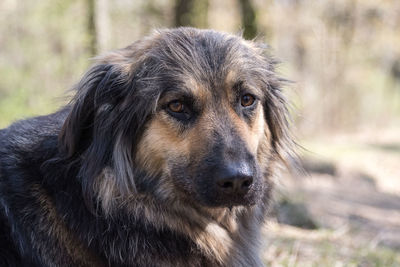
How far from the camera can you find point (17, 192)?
338cm

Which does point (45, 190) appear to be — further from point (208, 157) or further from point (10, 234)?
point (208, 157)

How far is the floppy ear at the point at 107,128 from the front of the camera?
3.38 m

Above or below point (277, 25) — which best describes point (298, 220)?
below

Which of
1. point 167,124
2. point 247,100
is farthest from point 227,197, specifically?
point 247,100

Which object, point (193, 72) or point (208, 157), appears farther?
point (193, 72)

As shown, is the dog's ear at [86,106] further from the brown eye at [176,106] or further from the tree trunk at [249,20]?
the tree trunk at [249,20]

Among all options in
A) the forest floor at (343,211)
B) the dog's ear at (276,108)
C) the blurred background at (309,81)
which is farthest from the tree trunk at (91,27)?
the dog's ear at (276,108)

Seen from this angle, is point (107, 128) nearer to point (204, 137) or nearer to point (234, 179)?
point (204, 137)

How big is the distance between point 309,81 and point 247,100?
786 inches

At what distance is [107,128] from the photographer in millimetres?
3404

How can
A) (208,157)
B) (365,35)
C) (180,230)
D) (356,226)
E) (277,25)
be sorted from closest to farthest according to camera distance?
(208,157) < (180,230) < (356,226) < (277,25) < (365,35)

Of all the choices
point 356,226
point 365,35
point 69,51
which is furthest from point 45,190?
point 365,35

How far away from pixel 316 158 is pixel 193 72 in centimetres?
1069

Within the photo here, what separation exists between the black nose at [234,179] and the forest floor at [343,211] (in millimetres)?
1109
